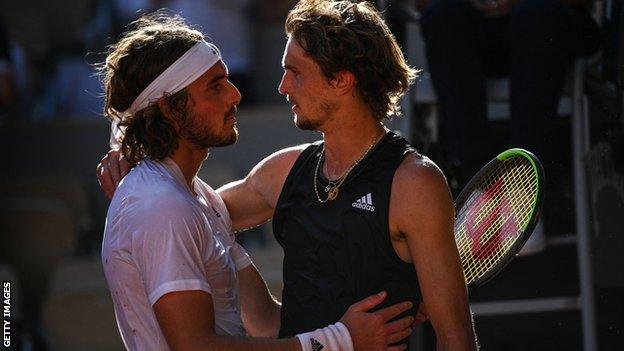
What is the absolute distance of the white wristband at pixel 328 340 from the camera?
3.16 metres

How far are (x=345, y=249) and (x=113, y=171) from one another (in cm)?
70

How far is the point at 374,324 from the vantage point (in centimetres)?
317

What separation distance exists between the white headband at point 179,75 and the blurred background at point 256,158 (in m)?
1.30

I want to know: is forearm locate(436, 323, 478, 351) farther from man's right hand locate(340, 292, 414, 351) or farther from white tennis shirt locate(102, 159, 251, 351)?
white tennis shirt locate(102, 159, 251, 351)

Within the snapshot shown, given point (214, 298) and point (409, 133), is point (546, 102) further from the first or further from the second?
point (214, 298)

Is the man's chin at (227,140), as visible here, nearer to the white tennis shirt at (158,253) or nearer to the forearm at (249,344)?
the white tennis shirt at (158,253)

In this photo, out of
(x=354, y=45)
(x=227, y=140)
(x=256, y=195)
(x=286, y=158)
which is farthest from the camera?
(x=256, y=195)

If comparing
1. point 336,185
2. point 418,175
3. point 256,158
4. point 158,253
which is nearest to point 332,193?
point 336,185

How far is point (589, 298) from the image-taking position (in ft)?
15.2

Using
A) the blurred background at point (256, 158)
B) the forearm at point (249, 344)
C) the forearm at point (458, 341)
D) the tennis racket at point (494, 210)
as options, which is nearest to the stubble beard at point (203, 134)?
the forearm at point (249, 344)

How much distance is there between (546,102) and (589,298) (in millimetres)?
733

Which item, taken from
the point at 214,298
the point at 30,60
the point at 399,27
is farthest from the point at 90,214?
the point at 214,298

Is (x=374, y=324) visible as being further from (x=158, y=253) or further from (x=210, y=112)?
(x=210, y=112)

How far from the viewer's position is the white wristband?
3160 millimetres
